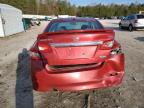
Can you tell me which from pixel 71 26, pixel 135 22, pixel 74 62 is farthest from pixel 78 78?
pixel 135 22

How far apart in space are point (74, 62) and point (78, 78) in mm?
298

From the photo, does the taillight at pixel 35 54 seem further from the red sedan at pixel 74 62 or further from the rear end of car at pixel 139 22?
the rear end of car at pixel 139 22

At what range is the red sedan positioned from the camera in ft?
14.9

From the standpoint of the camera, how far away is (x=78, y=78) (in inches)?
177

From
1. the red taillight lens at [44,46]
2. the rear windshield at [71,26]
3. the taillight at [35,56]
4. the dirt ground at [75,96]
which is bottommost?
the dirt ground at [75,96]

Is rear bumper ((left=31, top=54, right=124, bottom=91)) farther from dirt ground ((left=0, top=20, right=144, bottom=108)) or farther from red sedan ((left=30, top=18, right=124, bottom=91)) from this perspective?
dirt ground ((left=0, top=20, right=144, bottom=108))

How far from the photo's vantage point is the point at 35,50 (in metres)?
4.82

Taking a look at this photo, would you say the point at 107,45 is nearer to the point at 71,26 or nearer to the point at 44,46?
the point at 44,46

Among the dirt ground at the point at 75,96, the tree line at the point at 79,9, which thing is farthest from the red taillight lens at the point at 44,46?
the tree line at the point at 79,9

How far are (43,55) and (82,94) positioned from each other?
140 cm

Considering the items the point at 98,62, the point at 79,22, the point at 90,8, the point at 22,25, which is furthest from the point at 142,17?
the point at 90,8

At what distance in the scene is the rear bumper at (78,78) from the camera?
177 inches

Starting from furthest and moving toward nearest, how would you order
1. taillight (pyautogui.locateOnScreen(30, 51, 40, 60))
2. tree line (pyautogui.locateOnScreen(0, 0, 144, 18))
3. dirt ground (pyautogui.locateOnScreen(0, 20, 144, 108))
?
tree line (pyautogui.locateOnScreen(0, 0, 144, 18)), dirt ground (pyautogui.locateOnScreen(0, 20, 144, 108)), taillight (pyautogui.locateOnScreen(30, 51, 40, 60))

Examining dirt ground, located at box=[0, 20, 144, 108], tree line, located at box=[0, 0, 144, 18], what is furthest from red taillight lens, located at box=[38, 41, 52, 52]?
tree line, located at box=[0, 0, 144, 18]
